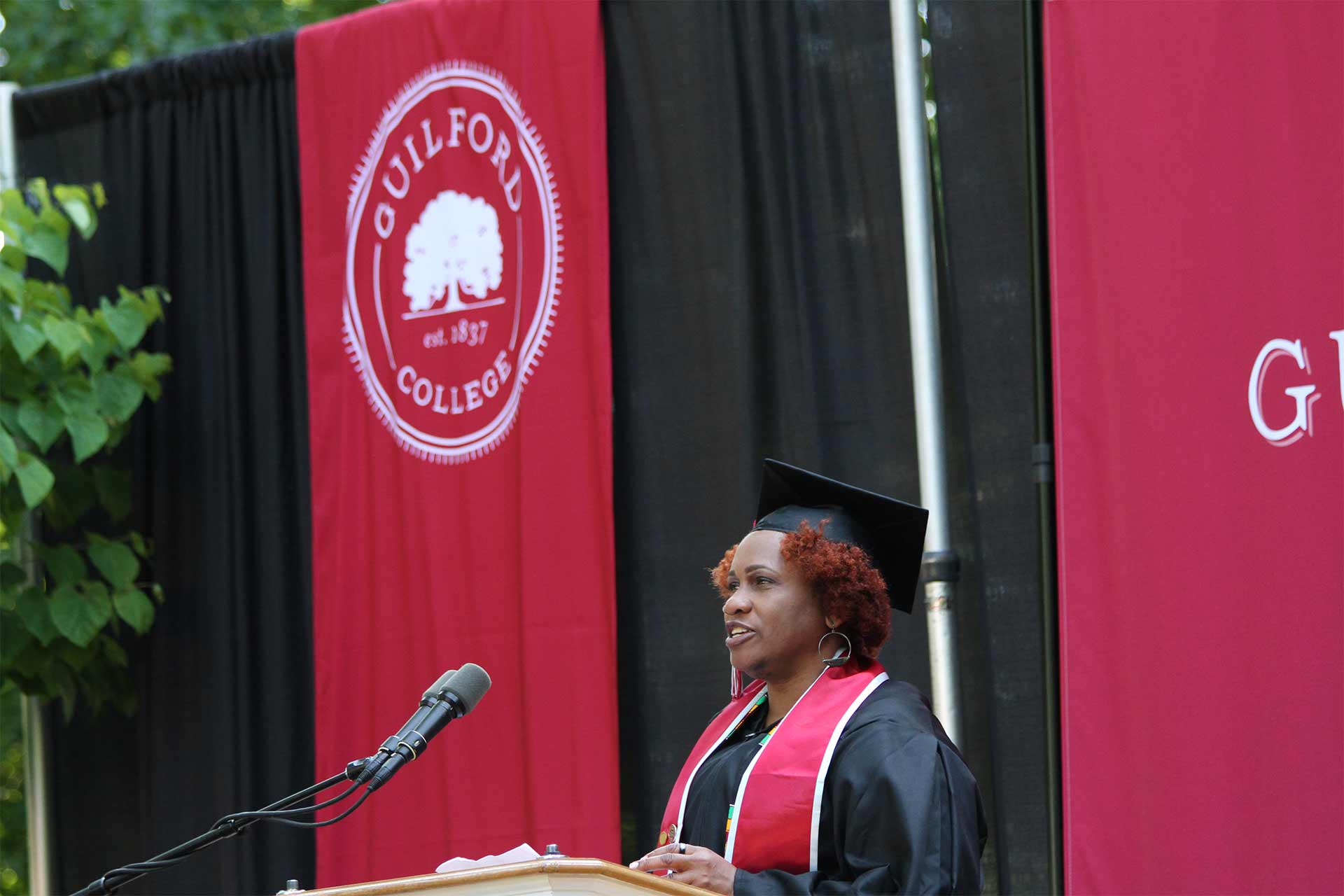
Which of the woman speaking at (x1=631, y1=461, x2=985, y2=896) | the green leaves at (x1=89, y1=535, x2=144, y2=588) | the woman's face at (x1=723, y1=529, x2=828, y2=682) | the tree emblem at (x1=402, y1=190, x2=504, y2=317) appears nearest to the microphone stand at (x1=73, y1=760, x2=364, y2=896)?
the woman speaking at (x1=631, y1=461, x2=985, y2=896)

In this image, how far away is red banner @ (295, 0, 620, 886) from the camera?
382 cm

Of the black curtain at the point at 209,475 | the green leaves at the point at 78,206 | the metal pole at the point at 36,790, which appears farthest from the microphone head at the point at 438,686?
the metal pole at the point at 36,790

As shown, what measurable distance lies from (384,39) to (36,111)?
128 centimetres

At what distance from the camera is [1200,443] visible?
3002 mm

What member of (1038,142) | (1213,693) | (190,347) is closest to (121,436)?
(190,347)

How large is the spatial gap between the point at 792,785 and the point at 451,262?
199 cm

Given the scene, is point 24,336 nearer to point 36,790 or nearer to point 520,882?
point 36,790

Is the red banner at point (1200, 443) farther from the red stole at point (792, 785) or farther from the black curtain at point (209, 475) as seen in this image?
the black curtain at point (209, 475)

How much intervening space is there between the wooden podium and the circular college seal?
2.12 meters

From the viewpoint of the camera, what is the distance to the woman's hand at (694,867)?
2404 millimetres

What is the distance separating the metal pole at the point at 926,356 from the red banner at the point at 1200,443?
1.02 ft

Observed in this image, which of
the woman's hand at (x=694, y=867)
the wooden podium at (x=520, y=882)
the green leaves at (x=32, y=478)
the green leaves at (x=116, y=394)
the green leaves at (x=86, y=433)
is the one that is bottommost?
the woman's hand at (x=694, y=867)

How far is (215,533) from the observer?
4406mm

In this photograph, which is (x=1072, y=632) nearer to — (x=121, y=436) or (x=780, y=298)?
(x=780, y=298)
